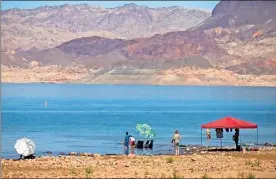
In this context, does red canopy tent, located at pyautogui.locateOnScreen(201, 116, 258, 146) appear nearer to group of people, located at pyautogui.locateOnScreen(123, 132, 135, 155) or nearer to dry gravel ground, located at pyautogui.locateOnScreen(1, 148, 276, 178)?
dry gravel ground, located at pyautogui.locateOnScreen(1, 148, 276, 178)

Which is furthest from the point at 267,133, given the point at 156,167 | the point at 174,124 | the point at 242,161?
the point at 156,167

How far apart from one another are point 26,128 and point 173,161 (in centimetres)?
3675

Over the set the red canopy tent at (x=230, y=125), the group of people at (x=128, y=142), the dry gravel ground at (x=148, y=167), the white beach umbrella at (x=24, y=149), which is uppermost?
the red canopy tent at (x=230, y=125)

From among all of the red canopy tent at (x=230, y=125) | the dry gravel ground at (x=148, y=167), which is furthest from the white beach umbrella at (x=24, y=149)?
the red canopy tent at (x=230, y=125)

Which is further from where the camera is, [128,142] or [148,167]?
[128,142]

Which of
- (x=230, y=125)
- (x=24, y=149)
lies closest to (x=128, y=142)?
(x=230, y=125)

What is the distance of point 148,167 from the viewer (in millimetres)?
29094

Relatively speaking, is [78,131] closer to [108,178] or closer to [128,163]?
[128,163]

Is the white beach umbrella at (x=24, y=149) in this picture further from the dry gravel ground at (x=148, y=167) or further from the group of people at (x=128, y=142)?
the group of people at (x=128, y=142)

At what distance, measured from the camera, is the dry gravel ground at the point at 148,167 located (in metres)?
26.4

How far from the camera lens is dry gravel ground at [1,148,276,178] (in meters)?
26.4

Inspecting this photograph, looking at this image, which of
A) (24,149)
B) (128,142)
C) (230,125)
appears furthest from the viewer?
(230,125)

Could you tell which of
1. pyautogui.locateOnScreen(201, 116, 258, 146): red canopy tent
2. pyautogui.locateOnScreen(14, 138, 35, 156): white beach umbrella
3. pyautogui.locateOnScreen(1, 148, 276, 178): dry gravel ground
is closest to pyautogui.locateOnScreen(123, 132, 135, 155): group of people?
pyautogui.locateOnScreen(1, 148, 276, 178): dry gravel ground

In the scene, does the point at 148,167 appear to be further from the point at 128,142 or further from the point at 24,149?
the point at 128,142
